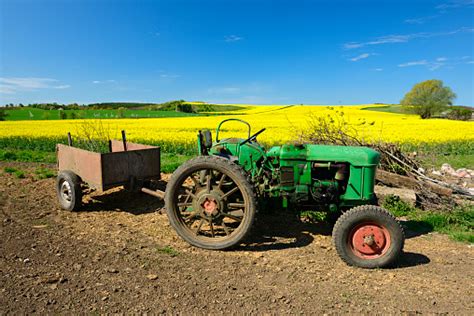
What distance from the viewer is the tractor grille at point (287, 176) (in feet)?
13.1

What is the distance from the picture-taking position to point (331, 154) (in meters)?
3.94

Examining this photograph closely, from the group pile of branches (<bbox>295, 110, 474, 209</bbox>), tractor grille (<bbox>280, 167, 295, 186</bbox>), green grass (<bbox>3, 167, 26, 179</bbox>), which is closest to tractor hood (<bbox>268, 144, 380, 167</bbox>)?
tractor grille (<bbox>280, 167, 295, 186</bbox>)

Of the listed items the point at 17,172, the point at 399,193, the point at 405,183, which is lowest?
the point at 17,172

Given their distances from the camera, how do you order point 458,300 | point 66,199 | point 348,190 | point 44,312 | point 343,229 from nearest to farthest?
point 44,312, point 458,300, point 343,229, point 348,190, point 66,199

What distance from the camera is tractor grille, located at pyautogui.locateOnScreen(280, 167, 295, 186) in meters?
3.98

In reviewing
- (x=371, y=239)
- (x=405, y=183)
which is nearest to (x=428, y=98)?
(x=405, y=183)

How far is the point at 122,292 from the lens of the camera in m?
3.05

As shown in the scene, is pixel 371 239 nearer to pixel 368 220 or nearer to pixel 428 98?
pixel 368 220

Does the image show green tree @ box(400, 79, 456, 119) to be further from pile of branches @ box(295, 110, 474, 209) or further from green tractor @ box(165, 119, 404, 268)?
green tractor @ box(165, 119, 404, 268)

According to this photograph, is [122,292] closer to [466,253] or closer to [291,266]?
[291,266]

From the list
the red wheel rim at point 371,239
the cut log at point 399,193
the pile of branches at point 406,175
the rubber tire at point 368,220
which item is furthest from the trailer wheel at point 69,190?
the cut log at point 399,193

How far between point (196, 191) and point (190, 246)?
0.66 metres

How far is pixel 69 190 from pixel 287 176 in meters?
3.51

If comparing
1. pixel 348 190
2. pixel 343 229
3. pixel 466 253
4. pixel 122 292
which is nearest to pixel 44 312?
pixel 122 292
